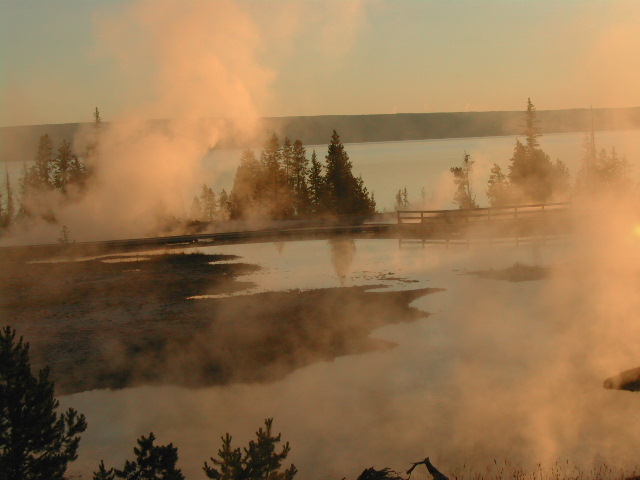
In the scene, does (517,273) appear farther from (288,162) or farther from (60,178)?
(60,178)

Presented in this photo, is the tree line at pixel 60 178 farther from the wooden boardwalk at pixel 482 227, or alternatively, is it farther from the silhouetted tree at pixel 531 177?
the silhouetted tree at pixel 531 177

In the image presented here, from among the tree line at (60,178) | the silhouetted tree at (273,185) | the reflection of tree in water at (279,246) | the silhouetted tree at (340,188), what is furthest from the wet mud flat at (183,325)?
the silhouetted tree at (273,185)

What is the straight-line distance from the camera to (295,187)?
79062 millimetres

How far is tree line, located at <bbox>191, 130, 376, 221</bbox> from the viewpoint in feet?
222

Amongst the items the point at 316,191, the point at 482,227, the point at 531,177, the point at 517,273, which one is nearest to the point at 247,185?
the point at 316,191

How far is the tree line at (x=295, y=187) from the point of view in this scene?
67.7 meters

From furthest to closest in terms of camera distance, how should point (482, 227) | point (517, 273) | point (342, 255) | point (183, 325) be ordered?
point (482, 227)
point (342, 255)
point (517, 273)
point (183, 325)

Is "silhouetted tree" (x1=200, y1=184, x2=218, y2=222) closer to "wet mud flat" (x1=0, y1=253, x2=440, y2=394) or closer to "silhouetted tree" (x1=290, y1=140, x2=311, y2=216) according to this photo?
"silhouetted tree" (x1=290, y1=140, x2=311, y2=216)

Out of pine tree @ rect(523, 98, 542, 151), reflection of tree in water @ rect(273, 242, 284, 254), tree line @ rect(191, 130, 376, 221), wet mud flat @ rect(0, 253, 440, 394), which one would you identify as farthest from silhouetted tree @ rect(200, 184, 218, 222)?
wet mud flat @ rect(0, 253, 440, 394)

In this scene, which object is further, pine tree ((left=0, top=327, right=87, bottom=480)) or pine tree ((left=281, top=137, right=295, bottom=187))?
pine tree ((left=281, top=137, right=295, bottom=187))

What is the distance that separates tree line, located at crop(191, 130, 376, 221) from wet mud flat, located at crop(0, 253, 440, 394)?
3844 cm

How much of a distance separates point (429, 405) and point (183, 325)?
30.6ft

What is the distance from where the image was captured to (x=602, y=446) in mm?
10617

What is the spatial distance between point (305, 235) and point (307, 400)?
3113 cm
